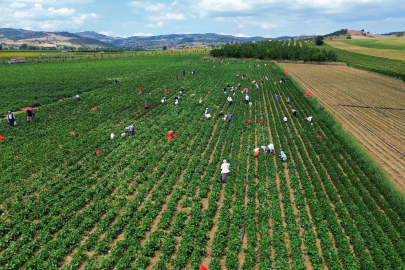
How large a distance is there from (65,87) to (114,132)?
2204cm

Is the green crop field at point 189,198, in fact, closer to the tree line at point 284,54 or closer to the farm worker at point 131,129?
the farm worker at point 131,129

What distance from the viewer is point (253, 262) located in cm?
845

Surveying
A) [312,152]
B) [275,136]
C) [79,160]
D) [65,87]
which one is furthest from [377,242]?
[65,87]

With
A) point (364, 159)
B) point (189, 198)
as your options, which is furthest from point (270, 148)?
point (189, 198)

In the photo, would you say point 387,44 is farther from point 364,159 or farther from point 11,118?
point 11,118

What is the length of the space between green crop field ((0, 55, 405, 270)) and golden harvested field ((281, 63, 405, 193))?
6.48 ft

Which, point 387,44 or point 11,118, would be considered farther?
point 387,44

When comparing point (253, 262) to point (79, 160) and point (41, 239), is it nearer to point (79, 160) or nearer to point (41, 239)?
→ point (41, 239)

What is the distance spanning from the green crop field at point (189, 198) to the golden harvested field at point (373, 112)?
197 cm

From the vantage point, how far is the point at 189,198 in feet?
40.1

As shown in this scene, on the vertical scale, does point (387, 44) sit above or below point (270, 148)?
above

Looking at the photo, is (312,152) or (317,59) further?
(317,59)

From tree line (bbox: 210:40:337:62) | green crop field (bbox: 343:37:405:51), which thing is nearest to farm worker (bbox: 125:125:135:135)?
tree line (bbox: 210:40:337:62)

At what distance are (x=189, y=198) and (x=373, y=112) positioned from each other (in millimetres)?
27531
